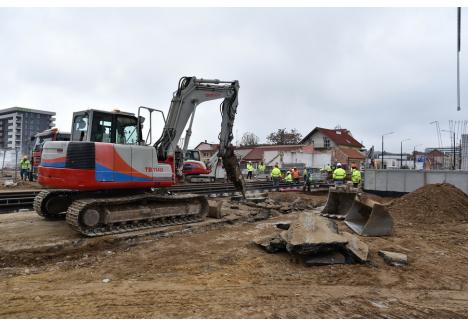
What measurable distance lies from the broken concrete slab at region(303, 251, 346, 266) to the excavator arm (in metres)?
4.58

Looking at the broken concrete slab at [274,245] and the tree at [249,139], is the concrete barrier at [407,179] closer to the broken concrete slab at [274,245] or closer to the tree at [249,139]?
the broken concrete slab at [274,245]

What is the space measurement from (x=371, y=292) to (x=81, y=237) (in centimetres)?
560

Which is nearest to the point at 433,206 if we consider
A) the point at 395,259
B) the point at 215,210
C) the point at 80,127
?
the point at 395,259

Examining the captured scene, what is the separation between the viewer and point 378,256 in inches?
280

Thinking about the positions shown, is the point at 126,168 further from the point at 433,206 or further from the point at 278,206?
the point at 433,206

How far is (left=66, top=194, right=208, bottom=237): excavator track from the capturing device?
775 cm

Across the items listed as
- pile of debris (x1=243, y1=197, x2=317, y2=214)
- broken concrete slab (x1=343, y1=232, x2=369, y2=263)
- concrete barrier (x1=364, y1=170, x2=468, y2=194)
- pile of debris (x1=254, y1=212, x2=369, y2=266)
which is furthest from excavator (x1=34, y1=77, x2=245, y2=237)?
concrete barrier (x1=364, y1=170, x2=468, y2=194)

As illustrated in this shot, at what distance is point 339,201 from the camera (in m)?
11.7

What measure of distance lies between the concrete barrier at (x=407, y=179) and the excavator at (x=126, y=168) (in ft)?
32.9

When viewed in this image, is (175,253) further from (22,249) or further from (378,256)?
→ (378,256)

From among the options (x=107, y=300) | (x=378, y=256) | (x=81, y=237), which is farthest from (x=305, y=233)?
(x=81, y=237)

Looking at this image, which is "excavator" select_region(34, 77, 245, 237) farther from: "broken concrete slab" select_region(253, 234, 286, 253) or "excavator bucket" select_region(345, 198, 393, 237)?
"excavator bucket" select_region(345, 198, 393, 237)

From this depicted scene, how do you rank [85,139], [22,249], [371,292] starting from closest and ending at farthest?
1. [371,292]
2. [22,249]
3. [85,139]

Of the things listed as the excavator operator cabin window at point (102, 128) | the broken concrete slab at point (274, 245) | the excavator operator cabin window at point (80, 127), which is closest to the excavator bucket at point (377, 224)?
the broken concrete slab at point (274, 245)
